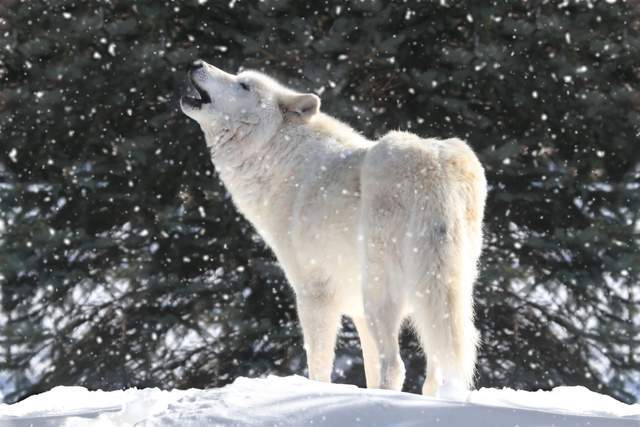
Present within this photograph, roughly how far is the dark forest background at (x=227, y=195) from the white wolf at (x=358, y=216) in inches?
103

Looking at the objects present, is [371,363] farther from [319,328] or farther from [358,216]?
[358,216]

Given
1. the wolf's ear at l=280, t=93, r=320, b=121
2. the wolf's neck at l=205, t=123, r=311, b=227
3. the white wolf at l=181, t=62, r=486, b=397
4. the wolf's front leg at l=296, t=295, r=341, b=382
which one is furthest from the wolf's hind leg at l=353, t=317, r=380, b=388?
the wolf's ear at l=280, t=93, r=320, b=121

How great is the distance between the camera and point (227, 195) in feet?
24.7

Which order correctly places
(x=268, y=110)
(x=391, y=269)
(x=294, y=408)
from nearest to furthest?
(x=294, y=408) < (x=391, y=269) < (x=268, y=110)

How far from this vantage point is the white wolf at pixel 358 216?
3.48 m

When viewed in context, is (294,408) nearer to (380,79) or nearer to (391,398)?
(391,398)

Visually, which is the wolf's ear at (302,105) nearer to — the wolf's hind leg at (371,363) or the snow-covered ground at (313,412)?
the wolf's hind leg at (371,363)

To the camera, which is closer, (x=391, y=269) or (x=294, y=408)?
(x=294, y=408)

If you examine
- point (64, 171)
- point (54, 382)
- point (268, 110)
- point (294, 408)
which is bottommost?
point (294, 408)

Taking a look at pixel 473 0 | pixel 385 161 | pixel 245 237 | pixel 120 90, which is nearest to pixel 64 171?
pixel 120 90

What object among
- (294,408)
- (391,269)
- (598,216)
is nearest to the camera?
(294,408)

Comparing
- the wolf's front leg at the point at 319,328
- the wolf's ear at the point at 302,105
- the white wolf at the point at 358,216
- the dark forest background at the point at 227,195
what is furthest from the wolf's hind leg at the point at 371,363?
the dark forest background at the point at 227,195

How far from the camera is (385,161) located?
3766mm

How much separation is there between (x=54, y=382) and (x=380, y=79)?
429cm
